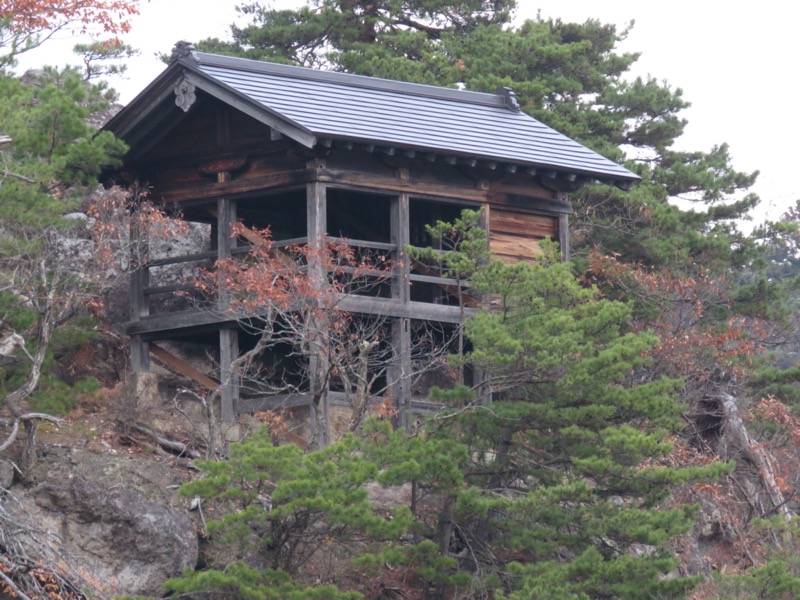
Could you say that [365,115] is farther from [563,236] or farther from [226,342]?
[226,342]

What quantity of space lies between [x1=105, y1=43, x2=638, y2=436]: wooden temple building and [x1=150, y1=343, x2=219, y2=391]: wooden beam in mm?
130

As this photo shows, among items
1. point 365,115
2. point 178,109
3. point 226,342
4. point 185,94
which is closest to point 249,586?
point 226,342

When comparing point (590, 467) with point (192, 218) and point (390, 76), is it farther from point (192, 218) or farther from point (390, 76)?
point (390, 76)

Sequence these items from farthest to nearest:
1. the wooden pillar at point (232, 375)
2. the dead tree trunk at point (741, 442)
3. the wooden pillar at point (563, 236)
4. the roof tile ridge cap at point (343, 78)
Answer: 1. the dead tree trunk at point (741, 442)
2. the wooden pillar at point (563, 236)
3. the roof tile ridge cap at point (343, 78)
4. the wooden pillar at point (232, 375)

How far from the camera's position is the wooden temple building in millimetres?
16641

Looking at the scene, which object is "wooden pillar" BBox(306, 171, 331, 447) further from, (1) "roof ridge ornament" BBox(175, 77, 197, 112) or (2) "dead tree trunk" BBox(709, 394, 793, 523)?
(2) "dead tree trunk" BBox(709, 394, 793, 523)

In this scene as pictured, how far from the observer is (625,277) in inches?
802

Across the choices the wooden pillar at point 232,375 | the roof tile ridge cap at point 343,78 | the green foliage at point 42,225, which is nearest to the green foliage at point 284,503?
the green foliage at point 42,225

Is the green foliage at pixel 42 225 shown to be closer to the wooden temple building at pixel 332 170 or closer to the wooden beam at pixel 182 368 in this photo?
the wooden temple building at pixel 332 170

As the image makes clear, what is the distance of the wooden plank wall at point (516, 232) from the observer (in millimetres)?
18125

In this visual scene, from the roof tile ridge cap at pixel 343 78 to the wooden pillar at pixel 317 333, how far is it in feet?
8.57

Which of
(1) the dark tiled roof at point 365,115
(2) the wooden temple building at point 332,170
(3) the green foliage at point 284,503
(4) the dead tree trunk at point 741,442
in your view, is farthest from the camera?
(4) the dead tree trunk at point 741,442

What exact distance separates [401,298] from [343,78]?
13.6 feet

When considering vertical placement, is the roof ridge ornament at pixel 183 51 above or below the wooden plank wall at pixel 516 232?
above
